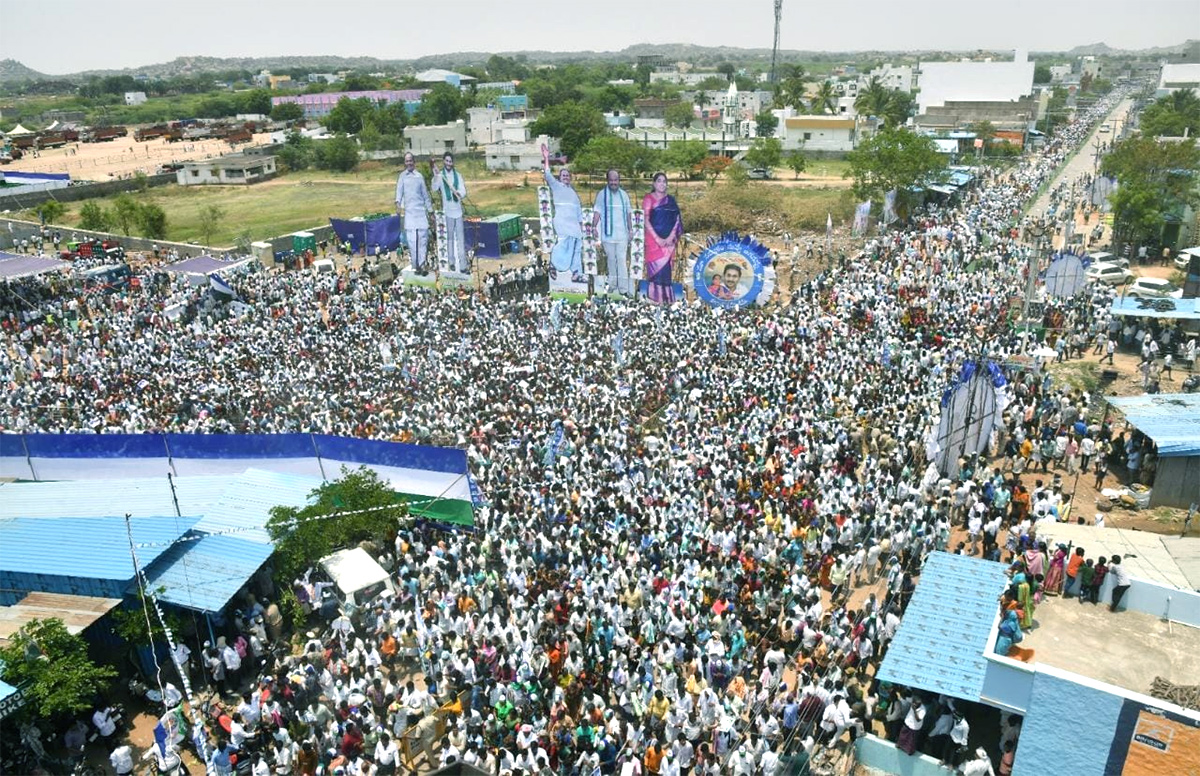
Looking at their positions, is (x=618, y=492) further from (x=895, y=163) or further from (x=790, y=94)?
(x=790, y=94)

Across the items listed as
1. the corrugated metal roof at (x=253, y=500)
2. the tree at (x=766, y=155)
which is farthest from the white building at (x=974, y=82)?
the corrugated metal roof at (x=253, y=500)

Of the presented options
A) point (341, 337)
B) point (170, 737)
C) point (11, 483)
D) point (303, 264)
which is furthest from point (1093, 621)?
point (303, 264)

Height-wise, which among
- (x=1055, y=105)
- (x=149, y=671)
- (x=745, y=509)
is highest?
(x=1055, y=105)

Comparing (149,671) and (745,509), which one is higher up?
(745,509)

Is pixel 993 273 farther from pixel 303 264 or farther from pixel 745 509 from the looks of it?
pixel 303 264

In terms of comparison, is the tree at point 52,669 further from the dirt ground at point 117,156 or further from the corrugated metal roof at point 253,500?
the dirt ground at point 117,156
